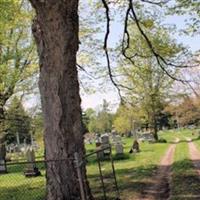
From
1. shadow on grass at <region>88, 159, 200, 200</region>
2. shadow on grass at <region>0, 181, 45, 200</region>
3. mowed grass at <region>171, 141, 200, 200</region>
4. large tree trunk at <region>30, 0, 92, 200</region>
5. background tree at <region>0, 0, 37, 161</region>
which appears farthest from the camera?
background tree at <region>0, 0, 37, 161</region>

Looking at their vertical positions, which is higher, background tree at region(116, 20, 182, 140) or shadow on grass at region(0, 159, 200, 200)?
background tree at region(116, 20, 182, 140)

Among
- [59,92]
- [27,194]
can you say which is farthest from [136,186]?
Result: [59,92]

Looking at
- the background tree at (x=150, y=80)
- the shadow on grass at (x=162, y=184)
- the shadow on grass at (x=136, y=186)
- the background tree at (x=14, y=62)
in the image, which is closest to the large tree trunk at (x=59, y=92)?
the shadow on grass at (x=136, y=186)

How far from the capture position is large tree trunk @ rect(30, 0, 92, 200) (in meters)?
10.5

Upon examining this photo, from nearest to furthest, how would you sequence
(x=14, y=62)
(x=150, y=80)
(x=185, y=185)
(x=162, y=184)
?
(x=185, y=185) → (x=162, y=184) → (x=14, y=62) → (x=150, y=80)

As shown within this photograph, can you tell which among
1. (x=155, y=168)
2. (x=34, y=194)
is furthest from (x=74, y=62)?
(x=155, y=168)

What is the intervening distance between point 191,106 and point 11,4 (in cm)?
4538

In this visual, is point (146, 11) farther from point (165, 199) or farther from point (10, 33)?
point (10, 33)

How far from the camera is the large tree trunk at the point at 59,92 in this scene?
34.5 feet

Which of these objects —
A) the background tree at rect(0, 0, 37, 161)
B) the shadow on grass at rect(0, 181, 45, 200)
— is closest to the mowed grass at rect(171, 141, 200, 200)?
the shadow on grass at rect(0, 181, 45, 200)

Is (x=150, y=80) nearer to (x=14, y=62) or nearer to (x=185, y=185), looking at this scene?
(x=14, y=62)

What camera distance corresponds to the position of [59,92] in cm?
1070

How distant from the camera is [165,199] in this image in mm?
12203

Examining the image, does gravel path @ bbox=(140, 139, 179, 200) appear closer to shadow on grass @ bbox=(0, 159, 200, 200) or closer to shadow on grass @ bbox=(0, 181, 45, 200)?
shadow on grass @ bbox=(0, 159, 200, 200)
